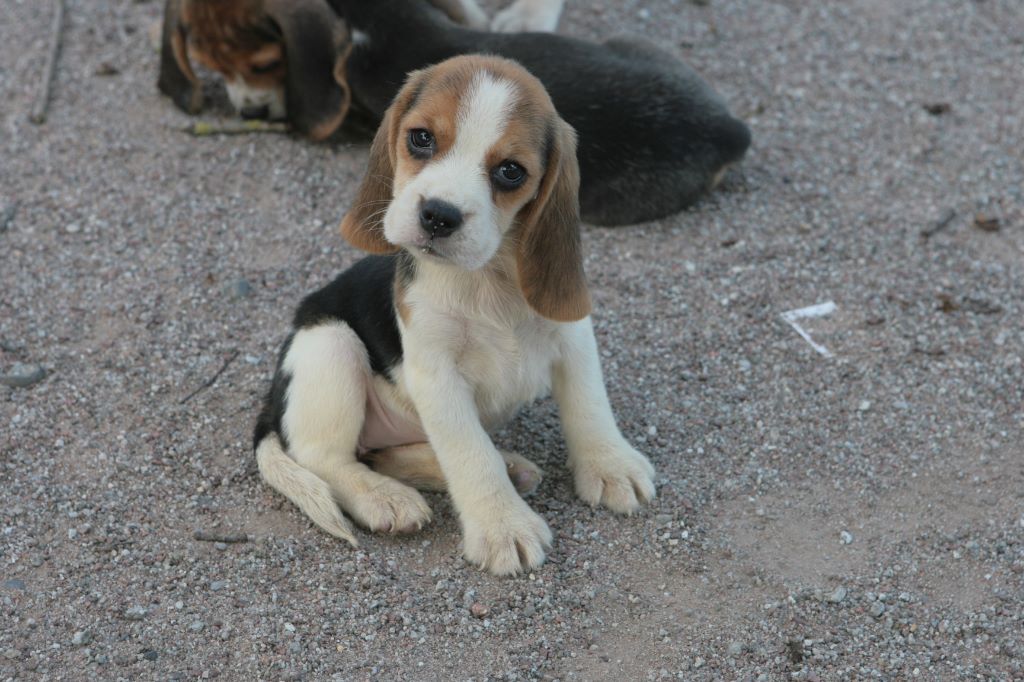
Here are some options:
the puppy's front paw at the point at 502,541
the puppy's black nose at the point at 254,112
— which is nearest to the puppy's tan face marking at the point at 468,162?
the puppy's front paw at the point at 502,541

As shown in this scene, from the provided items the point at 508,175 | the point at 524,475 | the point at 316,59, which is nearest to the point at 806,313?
the point at 524,475

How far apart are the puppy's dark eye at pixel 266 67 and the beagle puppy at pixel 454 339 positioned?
10.4 feet

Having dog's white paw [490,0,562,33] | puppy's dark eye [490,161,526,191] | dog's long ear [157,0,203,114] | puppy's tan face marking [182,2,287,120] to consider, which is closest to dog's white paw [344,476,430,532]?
puppy's dark eye [490,161,526,191]

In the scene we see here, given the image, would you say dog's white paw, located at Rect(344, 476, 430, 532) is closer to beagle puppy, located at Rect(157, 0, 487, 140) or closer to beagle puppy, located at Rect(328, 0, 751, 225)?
beagle puppy, located at Rect(328, 0, 751, 225)

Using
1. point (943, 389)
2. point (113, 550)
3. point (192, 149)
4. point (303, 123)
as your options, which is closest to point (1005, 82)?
point (943, 389)

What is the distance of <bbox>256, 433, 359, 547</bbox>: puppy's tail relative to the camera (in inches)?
178

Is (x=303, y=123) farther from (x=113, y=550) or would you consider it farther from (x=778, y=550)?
(x=778, y=550)

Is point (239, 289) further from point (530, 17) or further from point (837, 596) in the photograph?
point (530, 17)

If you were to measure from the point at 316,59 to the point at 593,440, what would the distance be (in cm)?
390

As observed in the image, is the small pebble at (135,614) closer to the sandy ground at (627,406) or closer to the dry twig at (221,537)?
the sandy ground at (627,406)

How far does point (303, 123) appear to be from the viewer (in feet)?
25.1

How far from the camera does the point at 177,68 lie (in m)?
7.77

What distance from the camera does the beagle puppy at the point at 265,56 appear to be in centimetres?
757

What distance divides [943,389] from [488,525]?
8.06ft
